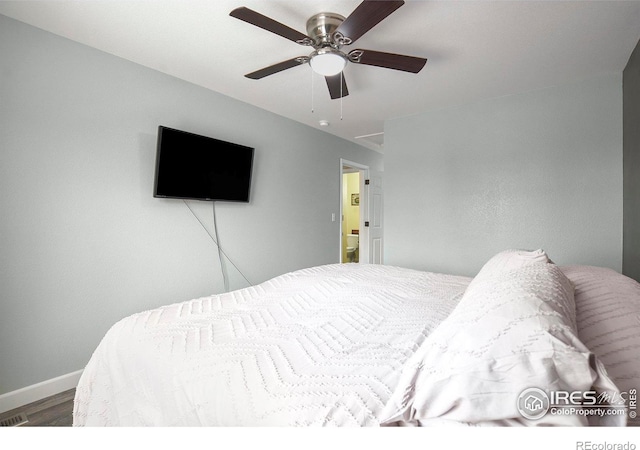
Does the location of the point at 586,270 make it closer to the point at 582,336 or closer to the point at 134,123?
the point at 582,336

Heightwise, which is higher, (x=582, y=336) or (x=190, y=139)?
(x=190, y=139)

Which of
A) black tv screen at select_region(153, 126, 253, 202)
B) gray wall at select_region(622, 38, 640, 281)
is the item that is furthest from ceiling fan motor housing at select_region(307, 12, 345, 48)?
gray wall at select_region(622, 38, 640, 281)

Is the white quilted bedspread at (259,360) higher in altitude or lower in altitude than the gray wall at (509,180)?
lower

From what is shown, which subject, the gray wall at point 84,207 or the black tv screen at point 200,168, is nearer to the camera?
the gray wall at point 84,207

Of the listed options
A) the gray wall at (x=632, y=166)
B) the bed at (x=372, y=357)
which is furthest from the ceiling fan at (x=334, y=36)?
the gray wall at (x=632, y=166)

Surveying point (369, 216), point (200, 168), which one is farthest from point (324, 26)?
point (369, 216)

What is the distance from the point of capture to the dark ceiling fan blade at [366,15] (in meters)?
1.37

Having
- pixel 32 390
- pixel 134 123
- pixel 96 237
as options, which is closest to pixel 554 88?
pixel 134 123

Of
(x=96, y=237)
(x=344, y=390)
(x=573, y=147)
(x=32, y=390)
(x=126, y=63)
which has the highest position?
(x=126, y=63)

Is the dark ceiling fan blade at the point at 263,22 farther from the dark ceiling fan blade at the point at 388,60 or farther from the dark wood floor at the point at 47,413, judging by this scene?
the dark wood floor at the point at 47,413

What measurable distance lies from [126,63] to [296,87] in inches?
54.6

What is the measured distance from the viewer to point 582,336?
2.70ft

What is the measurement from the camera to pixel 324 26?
1829 millimetres

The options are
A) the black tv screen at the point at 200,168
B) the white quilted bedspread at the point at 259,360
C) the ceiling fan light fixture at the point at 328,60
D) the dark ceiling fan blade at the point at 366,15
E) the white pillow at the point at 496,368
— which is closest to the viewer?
the white pillow at the point at 496,368
